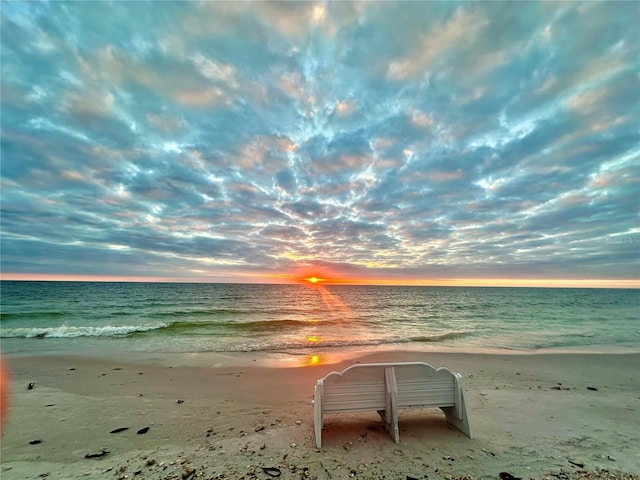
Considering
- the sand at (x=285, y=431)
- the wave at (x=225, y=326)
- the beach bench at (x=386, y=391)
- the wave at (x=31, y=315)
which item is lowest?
the sand at (x=285, y=431)

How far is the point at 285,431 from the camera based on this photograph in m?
4.45

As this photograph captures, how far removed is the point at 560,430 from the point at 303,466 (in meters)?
4.08

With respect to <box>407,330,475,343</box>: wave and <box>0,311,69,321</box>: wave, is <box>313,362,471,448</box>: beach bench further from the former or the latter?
<box>0,311,69,321</box>: wave

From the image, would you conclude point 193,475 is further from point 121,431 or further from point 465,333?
point 465,333

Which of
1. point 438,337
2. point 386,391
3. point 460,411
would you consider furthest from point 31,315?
point 460,411

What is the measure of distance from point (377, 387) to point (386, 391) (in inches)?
5.0

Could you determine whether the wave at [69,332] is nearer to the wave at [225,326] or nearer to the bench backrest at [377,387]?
the wave at [225,326]

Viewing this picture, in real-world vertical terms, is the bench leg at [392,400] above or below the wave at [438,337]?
above

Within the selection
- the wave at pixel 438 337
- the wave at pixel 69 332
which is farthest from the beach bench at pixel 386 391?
the wave at pixel 69 332

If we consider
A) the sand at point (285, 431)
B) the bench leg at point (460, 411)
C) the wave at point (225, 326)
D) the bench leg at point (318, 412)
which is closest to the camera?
the sand at point (285, 431)

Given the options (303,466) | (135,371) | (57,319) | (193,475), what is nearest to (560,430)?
(303,466)

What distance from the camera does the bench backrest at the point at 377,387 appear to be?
3.93m

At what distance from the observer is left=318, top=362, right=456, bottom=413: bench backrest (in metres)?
3.93

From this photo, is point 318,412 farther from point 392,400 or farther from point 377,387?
point 392,400
